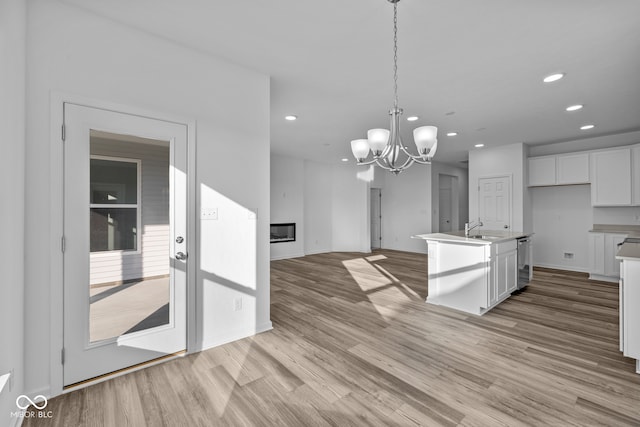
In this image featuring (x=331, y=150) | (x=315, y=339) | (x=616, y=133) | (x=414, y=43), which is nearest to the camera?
(x=414, y=43)

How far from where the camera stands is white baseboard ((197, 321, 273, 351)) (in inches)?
102

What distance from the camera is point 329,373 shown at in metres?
A: 2.23

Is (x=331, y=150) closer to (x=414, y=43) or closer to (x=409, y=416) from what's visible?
(x=414, y=43)

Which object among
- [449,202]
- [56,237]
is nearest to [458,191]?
[449,202]

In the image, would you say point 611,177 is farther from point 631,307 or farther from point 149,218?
point 149,218

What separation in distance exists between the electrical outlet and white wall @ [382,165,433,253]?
22.6 ft

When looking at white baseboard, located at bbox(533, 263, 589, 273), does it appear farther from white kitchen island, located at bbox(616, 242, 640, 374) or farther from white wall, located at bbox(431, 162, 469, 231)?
white kitchen island, located at bbox(616, 242, 640, 374)

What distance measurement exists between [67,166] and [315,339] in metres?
2.48

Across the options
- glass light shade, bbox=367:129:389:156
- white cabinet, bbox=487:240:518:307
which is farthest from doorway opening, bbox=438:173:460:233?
glass light shade, bbox=367:129:389:156

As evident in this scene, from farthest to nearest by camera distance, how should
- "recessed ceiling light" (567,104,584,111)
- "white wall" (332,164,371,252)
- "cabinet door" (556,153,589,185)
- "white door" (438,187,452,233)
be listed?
1. "white door" (438,187,452,233)
2. "white wall" (332,164,371,252)
3. "cabinet door" (556,153,589,185)
4. "recessed ceiling light" (567,104,584,111)

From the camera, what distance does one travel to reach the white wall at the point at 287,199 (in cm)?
724

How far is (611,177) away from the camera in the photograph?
515 cm

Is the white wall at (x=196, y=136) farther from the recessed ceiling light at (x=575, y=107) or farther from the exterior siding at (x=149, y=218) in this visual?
the recessed ceiling light at (x=575, y=107)


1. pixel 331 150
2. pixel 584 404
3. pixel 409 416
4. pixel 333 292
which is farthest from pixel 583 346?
pixel 331 150
